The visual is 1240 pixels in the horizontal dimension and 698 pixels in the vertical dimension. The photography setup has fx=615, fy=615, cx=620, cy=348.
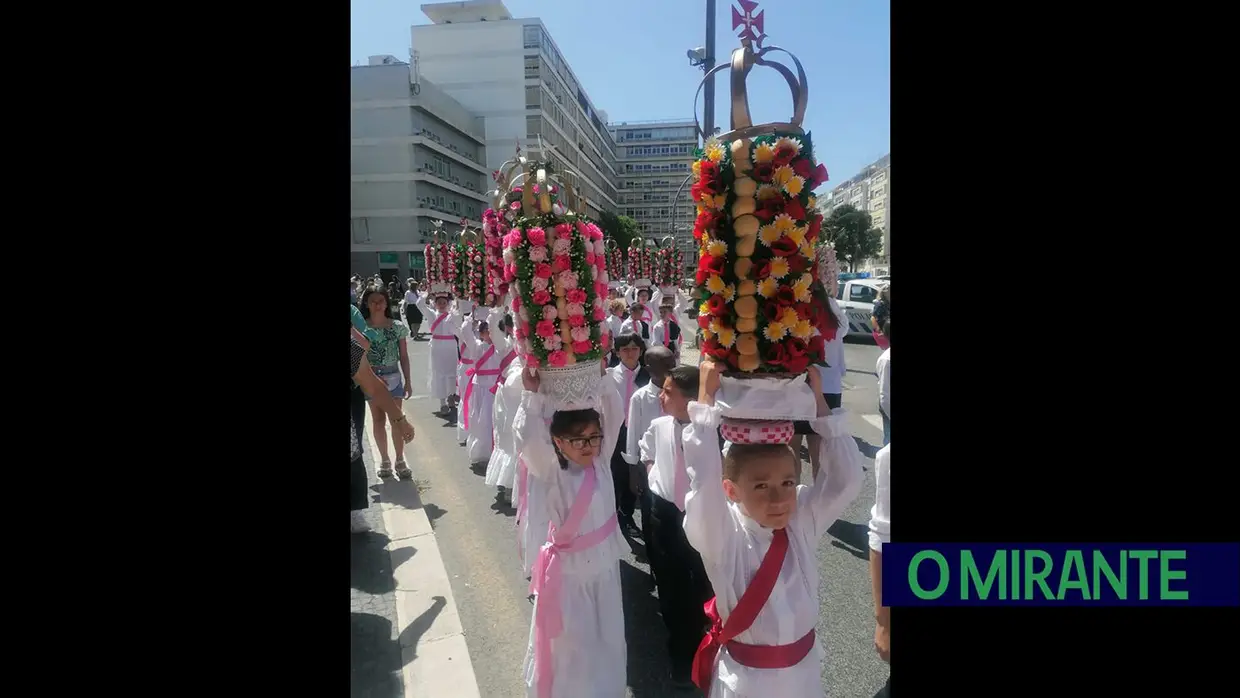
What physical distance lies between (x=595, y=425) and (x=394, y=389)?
13.6 feet

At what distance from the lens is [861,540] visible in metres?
4.93

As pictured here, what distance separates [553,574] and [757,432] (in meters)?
1.41

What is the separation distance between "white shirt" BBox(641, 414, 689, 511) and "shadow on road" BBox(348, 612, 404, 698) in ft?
5.93

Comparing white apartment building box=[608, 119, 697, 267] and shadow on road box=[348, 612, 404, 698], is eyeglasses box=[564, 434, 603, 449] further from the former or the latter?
white apartment building box=[608, 119, 697, 267]

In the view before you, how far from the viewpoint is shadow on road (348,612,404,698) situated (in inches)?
133

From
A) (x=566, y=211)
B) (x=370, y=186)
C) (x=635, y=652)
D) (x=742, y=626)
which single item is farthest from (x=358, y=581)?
(x=370, y=186)

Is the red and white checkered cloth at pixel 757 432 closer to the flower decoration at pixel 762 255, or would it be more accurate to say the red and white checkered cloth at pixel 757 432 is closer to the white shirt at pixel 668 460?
the flower decoration at pixel 762 255

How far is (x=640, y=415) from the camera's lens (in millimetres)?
4879

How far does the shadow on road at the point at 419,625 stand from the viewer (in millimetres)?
3730

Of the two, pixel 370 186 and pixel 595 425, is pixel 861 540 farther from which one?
pixel 370 186

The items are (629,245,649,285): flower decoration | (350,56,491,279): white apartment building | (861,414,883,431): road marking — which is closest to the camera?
(861,414,883,431): road marking

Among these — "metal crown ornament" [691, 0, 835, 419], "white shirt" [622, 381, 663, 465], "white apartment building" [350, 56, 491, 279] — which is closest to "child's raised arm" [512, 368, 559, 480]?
"metal crown ornament" [691, 0, 835, 419]
